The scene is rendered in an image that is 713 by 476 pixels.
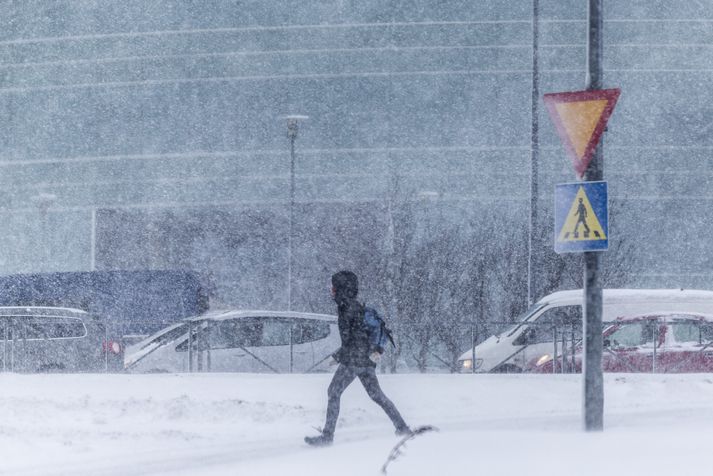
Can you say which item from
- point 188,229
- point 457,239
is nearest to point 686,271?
point 457,239

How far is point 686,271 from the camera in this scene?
48.2 metres

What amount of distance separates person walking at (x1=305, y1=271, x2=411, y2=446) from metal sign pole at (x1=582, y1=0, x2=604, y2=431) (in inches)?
66.2

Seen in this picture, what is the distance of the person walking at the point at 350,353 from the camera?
406 inches

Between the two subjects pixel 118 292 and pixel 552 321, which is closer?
pixel 552 321

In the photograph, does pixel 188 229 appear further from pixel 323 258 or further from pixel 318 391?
pixel 318 391

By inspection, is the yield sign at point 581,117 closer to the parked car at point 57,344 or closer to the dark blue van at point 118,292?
the parked car at point 57,344

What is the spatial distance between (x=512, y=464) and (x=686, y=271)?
136 ft

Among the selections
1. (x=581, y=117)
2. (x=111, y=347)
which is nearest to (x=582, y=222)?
(x=581, y=117)

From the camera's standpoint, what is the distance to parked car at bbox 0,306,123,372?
65.9 ft

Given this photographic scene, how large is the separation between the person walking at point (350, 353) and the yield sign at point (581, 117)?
218cm

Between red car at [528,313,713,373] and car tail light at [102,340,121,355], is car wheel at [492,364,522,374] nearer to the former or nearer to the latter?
red car at [528,313,713,373]

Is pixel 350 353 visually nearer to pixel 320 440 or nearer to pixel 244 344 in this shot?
pixel 320 440

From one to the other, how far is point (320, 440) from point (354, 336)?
39.9 inches

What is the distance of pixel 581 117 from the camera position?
404 inches
